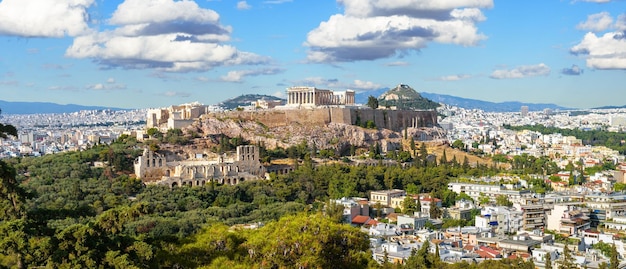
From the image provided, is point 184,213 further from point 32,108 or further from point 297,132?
point 32,108

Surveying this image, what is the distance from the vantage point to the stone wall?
4684 cm

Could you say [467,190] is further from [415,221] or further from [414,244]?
[414,244]

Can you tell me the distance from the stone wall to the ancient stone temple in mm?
7946

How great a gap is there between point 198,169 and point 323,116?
14925mm

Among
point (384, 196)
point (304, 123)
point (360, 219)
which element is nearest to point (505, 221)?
point (360, 219)

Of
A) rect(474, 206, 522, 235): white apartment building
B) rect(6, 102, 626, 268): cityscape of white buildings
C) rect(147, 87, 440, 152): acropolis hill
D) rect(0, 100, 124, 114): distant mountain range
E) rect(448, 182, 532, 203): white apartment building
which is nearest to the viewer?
rect(6, 102, 626, 268): cityscape of white buildings

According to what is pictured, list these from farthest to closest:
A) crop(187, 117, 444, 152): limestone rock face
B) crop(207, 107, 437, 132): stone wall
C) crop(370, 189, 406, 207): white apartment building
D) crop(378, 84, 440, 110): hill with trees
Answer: crop(378, 84, 440, 110): hill with trees < crop(207, 107, 437, 132): stone wall < crop(187, 117, 444, 152): limestone rock face < crop(370, 189, 406, 207): white apartment building

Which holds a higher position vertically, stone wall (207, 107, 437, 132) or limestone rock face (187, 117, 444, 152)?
stone wall (207, 107, 437, 132)

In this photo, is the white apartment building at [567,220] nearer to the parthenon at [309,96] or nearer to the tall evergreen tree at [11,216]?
the tall evergreen tree at [11,216]

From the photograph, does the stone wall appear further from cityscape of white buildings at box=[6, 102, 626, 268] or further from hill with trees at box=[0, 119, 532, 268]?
cityscape of white buildings at box=[6, 102, 626, 268]

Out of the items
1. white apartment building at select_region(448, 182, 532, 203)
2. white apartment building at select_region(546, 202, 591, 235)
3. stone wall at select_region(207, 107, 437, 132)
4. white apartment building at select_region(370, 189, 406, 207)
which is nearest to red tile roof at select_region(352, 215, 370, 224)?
white apartment building at select_region(370, 189, 406, 207)

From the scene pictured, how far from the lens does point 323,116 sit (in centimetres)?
4903

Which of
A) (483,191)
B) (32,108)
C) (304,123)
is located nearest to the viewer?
(483,191)

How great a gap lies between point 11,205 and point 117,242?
1636mm
